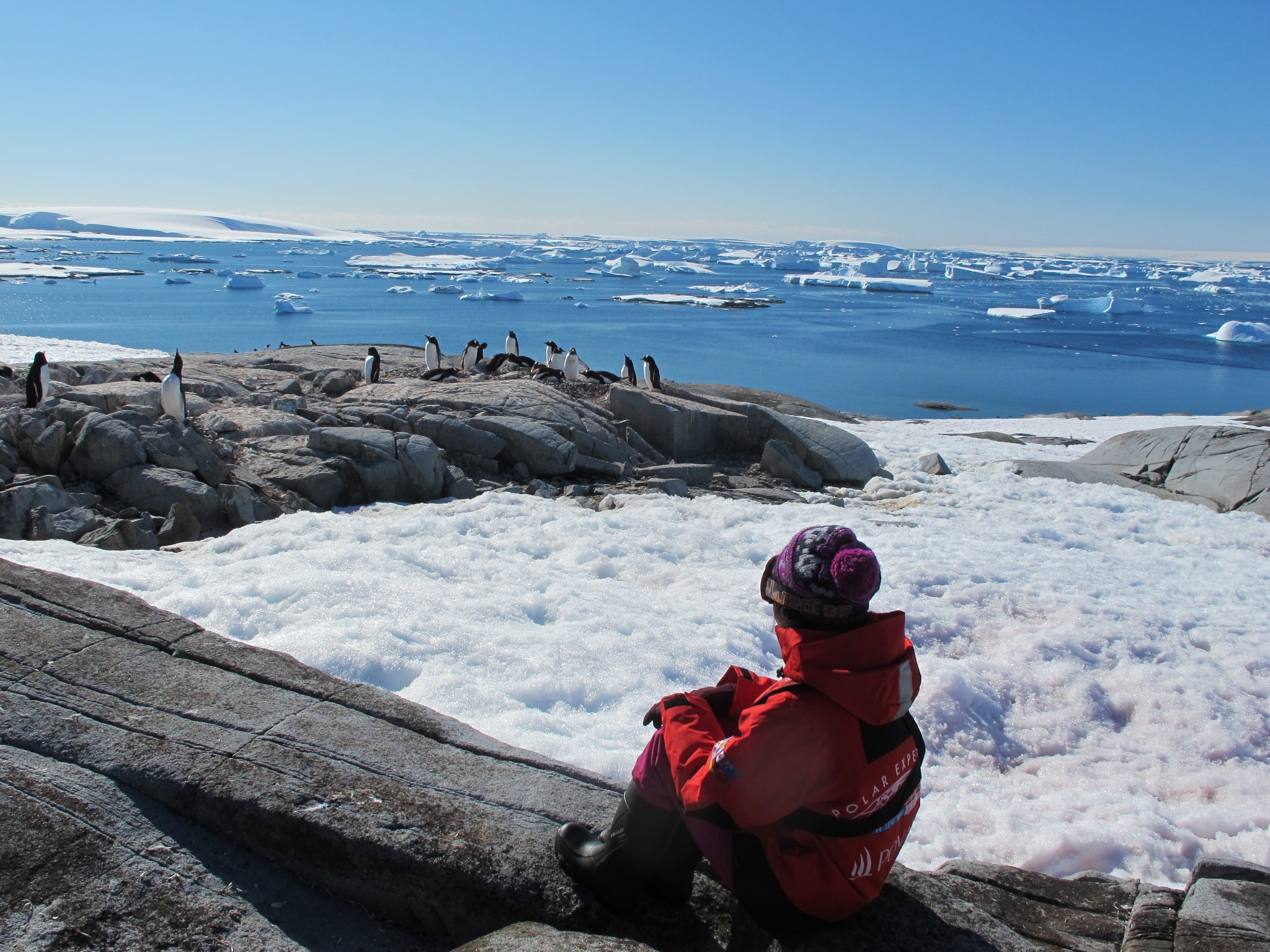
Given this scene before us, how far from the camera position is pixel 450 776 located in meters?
2.25

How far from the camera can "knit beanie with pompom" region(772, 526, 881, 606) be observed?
1.58 meters

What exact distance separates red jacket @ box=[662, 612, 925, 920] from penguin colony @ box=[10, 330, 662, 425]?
22.3ft

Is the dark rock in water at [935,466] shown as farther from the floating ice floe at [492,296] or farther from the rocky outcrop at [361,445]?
the floating ice floe at [492,296]

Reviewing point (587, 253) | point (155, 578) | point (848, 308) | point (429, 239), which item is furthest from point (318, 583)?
point (429, 239)

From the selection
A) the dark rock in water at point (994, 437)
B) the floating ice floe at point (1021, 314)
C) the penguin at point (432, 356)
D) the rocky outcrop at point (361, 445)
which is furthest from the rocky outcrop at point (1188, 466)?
the floating ice floe at point (1021, 314)

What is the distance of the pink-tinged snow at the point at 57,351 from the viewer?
631 inches

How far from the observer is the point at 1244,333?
38938mm

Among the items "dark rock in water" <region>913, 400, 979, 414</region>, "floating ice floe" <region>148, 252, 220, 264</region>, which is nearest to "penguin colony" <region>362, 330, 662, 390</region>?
"dark rock in water" <region>913, 400, 979, 414</region>

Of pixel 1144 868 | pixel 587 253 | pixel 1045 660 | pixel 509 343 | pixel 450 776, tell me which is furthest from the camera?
pixel 587 253

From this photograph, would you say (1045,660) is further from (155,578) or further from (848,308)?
(848,308)

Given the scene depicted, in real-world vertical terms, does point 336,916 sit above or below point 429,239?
below

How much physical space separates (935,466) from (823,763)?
8.36 meters

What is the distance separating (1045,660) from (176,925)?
14.1 feet

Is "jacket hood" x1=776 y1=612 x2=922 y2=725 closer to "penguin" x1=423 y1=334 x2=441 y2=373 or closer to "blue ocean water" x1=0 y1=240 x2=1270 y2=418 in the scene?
"penguin" x1=423 y1=334 x2=441 y2=373
